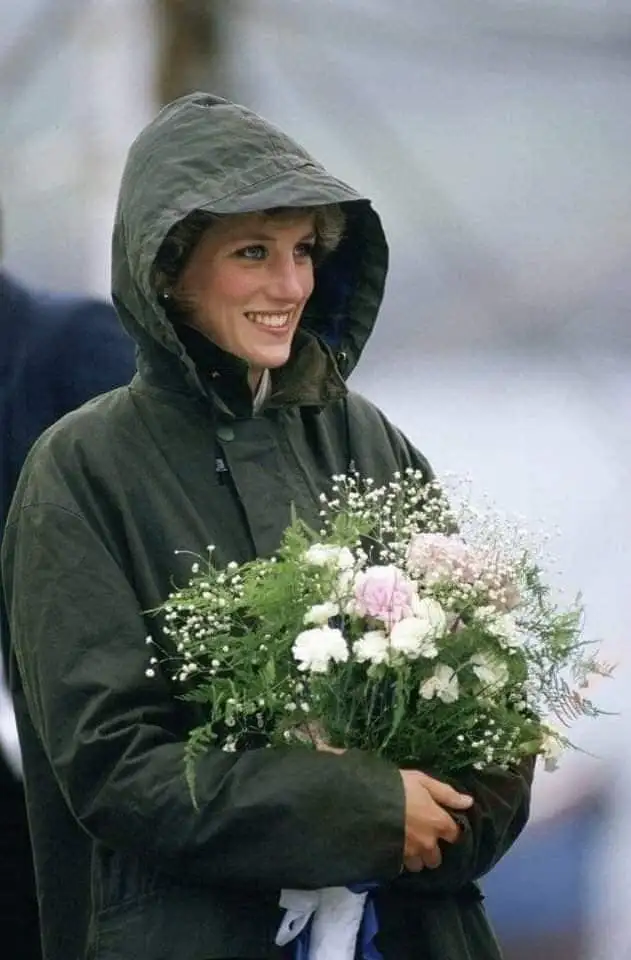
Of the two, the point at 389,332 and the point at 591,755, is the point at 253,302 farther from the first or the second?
the point at 591,755

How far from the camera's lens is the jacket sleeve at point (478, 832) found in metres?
1.58

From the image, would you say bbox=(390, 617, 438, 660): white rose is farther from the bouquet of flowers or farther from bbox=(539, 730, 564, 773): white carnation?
bbox=(539, 730, 564, 773): white carnation

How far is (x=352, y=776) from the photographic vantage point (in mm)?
1481

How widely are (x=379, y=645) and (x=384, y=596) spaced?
5cm

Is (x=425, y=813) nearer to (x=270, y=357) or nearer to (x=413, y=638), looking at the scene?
(x=413, y=638)

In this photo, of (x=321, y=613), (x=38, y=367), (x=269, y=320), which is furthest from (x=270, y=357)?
(x=38, y=367)

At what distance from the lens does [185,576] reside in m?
1.62

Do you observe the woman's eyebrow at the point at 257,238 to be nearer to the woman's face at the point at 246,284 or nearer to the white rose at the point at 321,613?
the woman's face at the point at 246,284

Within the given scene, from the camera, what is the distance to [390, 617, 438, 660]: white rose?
141 centimetres

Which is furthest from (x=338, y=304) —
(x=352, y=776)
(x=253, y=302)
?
(x=352, y=776)

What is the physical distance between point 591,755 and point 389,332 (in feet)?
2.66

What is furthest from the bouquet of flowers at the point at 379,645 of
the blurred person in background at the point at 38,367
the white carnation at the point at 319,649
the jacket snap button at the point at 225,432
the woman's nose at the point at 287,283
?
the blurred person in background at the point at 38,367

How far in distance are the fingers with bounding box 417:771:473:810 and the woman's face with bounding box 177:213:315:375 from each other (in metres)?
0.53

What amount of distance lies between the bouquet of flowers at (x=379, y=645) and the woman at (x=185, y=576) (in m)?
0.04
